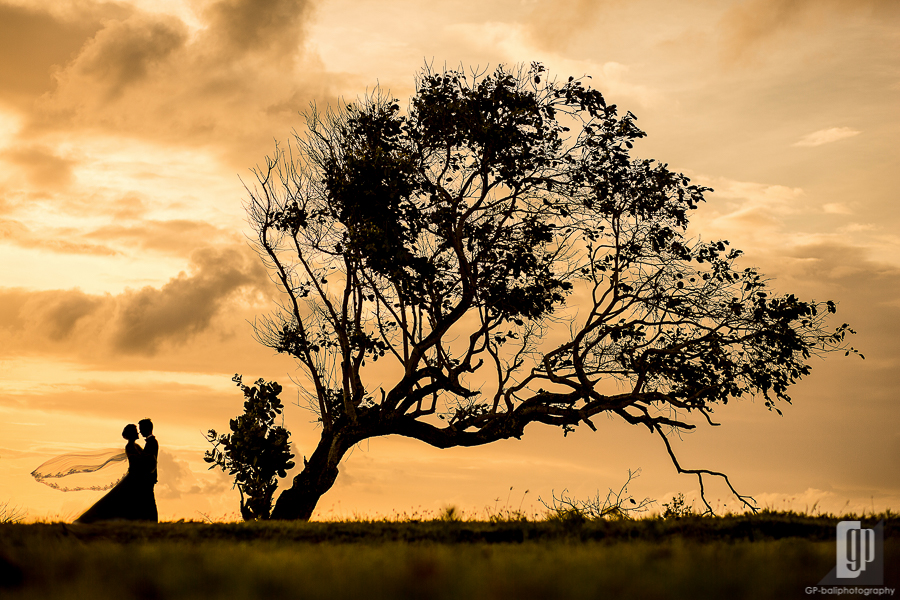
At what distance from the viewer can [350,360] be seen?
18406mm

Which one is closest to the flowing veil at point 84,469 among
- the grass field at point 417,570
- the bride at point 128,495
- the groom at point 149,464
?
the bride at point 128,495

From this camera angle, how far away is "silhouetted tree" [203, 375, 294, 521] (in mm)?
17422

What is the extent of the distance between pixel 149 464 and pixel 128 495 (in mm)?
711

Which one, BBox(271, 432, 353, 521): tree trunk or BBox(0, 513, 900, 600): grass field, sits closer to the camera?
BBox(0, 513, 900, 600): grass field

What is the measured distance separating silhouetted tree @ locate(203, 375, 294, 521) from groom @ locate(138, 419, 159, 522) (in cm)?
367

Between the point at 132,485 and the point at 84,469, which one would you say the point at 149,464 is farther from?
the point at 84,469

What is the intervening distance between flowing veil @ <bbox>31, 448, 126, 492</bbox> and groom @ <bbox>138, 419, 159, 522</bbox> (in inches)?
20.5

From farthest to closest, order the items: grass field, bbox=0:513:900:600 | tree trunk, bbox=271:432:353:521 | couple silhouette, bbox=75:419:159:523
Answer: tree trunk, bbox=271:432:353:521 → couple silhouette, bbox=75:419:159:523 → grass field, bbox=0:513:900:600

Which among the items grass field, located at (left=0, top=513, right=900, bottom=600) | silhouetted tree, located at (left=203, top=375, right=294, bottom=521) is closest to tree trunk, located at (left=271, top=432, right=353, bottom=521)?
silhouetted tree, located at (left=203, top=375, right=294, bottom=521)

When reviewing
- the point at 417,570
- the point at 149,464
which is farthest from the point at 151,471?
the point at 417,570

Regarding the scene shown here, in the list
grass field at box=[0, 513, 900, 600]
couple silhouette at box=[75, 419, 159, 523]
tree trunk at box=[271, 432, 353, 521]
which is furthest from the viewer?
tree trunk at box=[271, 432, 353, 521]

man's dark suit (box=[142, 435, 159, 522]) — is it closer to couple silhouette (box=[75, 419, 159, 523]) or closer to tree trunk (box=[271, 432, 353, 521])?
couple silhouette (box=[75, 419, 159, 523])

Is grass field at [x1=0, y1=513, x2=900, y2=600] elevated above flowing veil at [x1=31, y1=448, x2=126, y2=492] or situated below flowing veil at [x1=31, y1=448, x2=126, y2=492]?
below

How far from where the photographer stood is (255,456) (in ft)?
57.1
